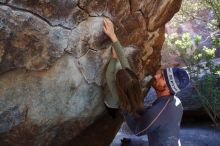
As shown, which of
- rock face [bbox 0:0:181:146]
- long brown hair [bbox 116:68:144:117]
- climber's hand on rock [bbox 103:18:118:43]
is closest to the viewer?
→ rock face [bbox 0:0:181:146]

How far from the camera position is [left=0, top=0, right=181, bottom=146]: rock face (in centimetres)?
348

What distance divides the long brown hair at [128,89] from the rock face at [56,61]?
0.38 metres

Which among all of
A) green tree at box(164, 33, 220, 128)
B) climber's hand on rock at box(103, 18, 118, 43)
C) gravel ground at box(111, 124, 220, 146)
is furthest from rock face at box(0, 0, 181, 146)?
gravel ground at box(111, 124, 220, 146)

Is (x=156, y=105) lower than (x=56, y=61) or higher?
lower

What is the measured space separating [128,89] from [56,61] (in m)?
0.79

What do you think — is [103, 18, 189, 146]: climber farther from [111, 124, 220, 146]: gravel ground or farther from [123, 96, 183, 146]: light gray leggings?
[111, 124, 220, 146]: gravel ground

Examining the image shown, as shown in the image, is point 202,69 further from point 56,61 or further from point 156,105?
point 56,61

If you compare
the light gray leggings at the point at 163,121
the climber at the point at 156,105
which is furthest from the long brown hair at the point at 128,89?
the light gray leggings at the point at 163,121

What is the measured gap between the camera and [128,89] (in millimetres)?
3836

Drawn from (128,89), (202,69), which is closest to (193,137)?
(202,69)

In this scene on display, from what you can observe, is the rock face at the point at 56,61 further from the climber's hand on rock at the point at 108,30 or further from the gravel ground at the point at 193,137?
the gravel ground at the point at 193,137

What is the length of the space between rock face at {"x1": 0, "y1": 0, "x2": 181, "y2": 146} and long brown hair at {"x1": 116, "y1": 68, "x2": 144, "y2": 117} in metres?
0.38

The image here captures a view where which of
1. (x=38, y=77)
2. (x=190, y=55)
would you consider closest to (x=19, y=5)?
(x=38, y=77)

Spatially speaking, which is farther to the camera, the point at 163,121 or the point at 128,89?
the point at 163,121
